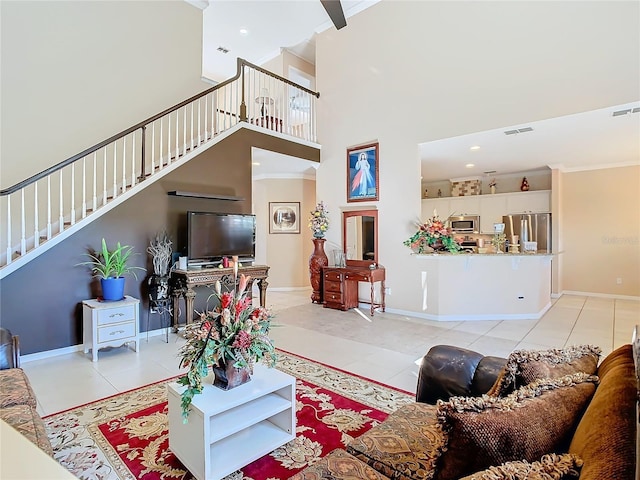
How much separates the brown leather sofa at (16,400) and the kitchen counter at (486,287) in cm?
485

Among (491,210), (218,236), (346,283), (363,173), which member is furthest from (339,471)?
(491,210)

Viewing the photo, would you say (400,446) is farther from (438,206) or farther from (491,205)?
(438,206)

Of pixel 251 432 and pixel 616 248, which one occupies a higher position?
pixel 616 248

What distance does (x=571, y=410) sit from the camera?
0.95 m

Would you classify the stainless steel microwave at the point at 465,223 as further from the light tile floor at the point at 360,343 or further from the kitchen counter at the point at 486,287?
the kitchen counter at the point at 486,287

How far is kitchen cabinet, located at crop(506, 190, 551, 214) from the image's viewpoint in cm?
728

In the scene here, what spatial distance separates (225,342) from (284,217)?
669cm

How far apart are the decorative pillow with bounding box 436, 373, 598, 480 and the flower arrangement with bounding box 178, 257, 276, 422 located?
1.20 metres

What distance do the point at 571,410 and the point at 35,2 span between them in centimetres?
671

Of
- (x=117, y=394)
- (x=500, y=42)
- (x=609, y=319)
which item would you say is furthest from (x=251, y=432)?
(x=609, y=319)

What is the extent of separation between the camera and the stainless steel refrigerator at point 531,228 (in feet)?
23.4

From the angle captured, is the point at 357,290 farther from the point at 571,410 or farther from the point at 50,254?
the point at 571,410

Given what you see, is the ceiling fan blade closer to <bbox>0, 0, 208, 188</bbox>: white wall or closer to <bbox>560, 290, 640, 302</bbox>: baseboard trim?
<bbox>0, 0, 208, 188</bbox>: white wall

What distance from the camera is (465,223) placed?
828 centimetres
